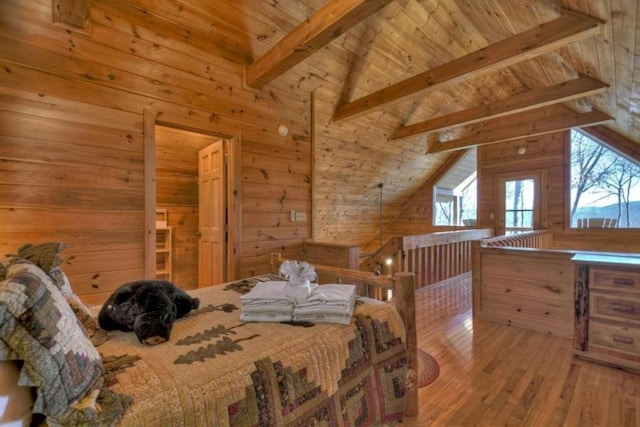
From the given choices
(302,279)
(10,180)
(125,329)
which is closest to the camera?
(125,329)

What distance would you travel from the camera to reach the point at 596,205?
5488mm

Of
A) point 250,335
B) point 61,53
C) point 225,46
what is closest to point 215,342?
point 250,335

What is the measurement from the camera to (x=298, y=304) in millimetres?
1480

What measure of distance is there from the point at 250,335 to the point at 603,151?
7.17 m

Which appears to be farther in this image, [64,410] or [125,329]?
[125,329]

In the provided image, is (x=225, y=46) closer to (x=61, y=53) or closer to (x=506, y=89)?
(x=61, y=53)

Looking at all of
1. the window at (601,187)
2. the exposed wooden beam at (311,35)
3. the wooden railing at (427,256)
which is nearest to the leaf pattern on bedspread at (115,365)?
the exposed wooden beam at (311,35)

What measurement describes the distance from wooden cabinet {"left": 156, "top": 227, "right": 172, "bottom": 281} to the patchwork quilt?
260cm

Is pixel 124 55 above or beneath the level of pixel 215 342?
above

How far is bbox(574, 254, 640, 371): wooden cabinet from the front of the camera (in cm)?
218

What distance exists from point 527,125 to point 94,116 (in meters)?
6.57

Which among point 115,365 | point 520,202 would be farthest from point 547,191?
point 115,365

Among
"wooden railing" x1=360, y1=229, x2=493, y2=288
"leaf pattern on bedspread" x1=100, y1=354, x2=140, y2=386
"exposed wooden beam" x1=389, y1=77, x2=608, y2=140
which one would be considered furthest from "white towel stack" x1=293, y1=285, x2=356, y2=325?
"exposed wooden beam" x1=389, y1=77, x2=608, y2=140

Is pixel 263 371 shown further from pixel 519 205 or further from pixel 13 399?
pixel 519 205
